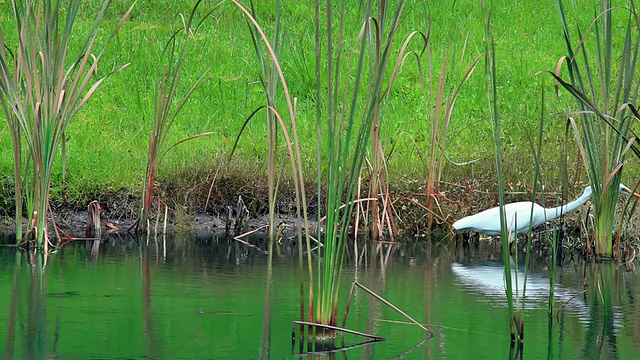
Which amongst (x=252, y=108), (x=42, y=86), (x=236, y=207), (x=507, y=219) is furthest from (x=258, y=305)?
(x=252, y=108)

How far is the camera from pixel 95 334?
4383mm

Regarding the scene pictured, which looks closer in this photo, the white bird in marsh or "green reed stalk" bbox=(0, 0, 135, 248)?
"green reed stalk" bbox=(0, 0, 135, 248)

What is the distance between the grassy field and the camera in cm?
884

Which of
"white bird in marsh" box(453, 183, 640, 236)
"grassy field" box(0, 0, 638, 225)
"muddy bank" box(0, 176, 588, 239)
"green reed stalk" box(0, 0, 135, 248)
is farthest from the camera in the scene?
"grassy field" box(0, 0, 638, 225)

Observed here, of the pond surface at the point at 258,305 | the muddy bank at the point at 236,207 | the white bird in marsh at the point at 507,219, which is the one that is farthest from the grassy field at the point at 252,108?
the pond surface at the point at 258,305

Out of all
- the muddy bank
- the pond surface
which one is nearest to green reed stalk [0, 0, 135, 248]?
the pond surface

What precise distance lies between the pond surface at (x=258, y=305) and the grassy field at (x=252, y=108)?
1.34 meters

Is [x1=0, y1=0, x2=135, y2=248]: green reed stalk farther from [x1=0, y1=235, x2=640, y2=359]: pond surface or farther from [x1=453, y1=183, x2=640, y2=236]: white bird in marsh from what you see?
[x1=453, y1=183, x2=640, y2=236]: white bird in marsh

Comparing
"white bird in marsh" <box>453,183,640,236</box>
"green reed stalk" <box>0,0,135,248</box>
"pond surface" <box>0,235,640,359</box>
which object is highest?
"green reed stalk" <box>0,0,135,248</box>

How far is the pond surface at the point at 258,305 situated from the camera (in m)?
4.23

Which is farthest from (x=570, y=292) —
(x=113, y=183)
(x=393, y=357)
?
(x=113, y=183)

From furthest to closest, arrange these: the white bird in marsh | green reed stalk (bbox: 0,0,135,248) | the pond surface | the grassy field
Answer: the grassy field, the white bird in marsh, green reed stalk (bbox: 0,0,135,248), the pond surface

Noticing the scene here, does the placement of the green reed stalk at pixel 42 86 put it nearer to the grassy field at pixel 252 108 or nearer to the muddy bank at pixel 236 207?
Result: the muddy bank at pixel 236 207

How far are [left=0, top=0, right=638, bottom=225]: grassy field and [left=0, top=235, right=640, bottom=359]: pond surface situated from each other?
1338 mm
